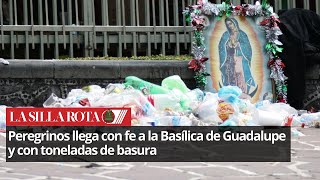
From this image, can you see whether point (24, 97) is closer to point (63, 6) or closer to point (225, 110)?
point (63, 6)

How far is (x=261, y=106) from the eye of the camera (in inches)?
388

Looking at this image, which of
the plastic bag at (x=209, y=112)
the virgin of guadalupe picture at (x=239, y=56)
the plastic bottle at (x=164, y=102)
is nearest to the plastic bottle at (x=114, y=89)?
the plastic bottle at (x=164, y=102)

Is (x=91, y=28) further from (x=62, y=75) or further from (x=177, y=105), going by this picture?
(x=177, y=105)

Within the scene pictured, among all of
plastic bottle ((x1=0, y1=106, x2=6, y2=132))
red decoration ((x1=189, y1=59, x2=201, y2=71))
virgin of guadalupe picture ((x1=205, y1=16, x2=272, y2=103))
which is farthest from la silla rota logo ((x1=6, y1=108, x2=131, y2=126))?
virgin of guadalupe picture ((x1=205, y1=16, x2=272, y2=103))

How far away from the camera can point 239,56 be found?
10.7m

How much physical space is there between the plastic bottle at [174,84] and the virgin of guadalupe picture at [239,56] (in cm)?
77

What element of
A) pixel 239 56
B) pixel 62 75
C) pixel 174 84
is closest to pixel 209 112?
pixel 174 84

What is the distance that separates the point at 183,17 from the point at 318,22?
2.15 meters

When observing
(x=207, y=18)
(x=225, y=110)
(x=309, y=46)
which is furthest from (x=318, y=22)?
(x=225, y=110)

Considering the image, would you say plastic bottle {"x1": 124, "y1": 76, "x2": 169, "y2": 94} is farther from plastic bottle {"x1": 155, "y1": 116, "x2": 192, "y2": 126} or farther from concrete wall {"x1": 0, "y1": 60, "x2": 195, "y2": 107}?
plastic bottle {"x1": 155, "y1": 116, "x2": 192, "y2": 126}

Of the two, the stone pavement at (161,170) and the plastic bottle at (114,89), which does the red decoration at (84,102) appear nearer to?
the plastic bottle at (114,89)

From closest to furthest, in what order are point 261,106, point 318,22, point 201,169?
point 201,169
point 261,106
point 318,22

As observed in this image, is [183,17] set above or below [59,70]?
above

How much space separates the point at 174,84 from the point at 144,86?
447 millimetres
